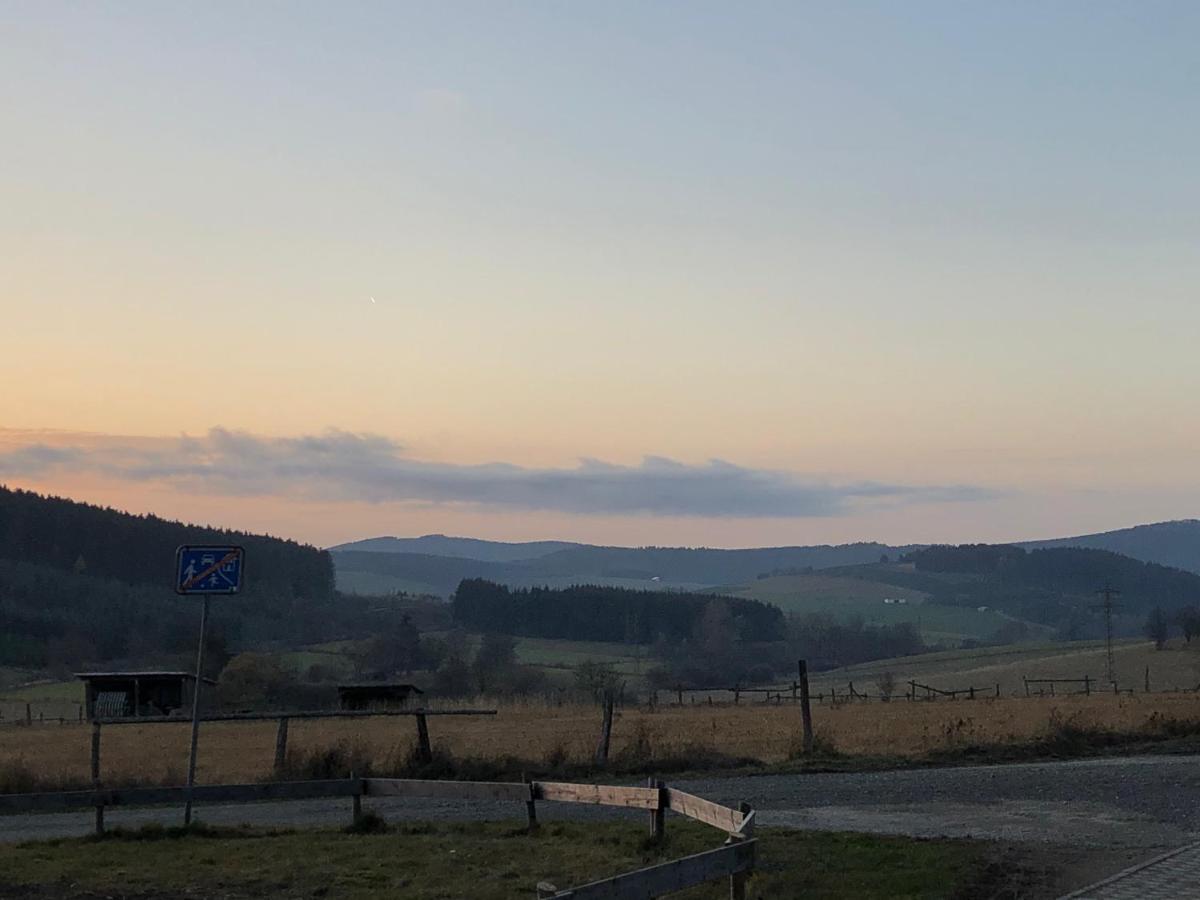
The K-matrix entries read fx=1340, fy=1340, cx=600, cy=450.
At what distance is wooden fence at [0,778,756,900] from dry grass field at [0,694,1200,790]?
23.9ft

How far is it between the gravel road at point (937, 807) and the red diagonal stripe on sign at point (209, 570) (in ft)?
13.0

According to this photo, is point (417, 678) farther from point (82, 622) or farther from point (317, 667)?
point (82, 622)

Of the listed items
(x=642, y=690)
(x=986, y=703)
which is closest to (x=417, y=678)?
(x=642, y=690)

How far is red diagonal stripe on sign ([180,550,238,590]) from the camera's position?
15836mm

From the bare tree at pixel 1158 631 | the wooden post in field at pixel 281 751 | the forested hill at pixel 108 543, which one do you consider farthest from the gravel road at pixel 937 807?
the forested hill at pixel 108 543

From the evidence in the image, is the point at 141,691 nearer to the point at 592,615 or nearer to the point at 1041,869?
the point at 1041,869

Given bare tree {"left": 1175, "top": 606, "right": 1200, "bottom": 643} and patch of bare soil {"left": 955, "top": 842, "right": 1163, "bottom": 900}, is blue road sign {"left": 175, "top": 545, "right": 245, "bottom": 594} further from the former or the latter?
bare tree {"left": 1175, "top": 606, "right": 1200, "bottom": 643}

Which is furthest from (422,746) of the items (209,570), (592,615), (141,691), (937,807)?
(592,615)

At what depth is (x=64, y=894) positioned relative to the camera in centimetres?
1200

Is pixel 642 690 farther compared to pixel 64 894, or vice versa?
pixel 642 690

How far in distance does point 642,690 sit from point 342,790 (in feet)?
230

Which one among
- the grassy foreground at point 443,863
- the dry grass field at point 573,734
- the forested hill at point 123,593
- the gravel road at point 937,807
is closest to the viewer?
the grassy foreground at point 443,863

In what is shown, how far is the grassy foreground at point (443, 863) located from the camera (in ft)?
39.5

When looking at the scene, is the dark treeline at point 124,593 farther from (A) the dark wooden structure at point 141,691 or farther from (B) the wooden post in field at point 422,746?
(B) the wooden post in field at point 422,746
